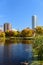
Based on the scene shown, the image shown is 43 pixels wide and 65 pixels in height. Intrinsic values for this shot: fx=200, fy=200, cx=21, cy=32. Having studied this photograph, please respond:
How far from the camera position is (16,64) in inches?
800

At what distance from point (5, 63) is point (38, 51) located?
13.9 ft

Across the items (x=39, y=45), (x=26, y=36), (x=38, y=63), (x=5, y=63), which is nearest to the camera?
(x=38, y=63)

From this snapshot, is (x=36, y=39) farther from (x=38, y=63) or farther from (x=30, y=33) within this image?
(x=30, y=33)

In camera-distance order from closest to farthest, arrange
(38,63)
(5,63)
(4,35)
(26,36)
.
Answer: (38,63) < (5,63) < (26,36) < (4,35)

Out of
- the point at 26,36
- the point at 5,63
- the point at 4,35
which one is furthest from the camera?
the point at 4,35

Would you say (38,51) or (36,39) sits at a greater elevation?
(36,39)

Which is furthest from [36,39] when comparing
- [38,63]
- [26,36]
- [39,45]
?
[26,36]

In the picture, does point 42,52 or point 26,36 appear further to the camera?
point 26,36

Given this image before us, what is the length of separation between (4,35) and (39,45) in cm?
8327

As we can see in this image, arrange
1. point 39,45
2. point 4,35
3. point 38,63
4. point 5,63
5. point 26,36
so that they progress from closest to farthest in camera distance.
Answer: point 38,63
point 5,63
point 39,45
point 26,36
point 4,35

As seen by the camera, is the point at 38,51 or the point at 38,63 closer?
the point at 38,63

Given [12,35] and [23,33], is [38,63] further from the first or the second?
[12,35]

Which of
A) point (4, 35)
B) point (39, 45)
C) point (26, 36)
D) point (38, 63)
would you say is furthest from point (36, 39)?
point (4, 35)

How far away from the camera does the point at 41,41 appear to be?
2208 cm
